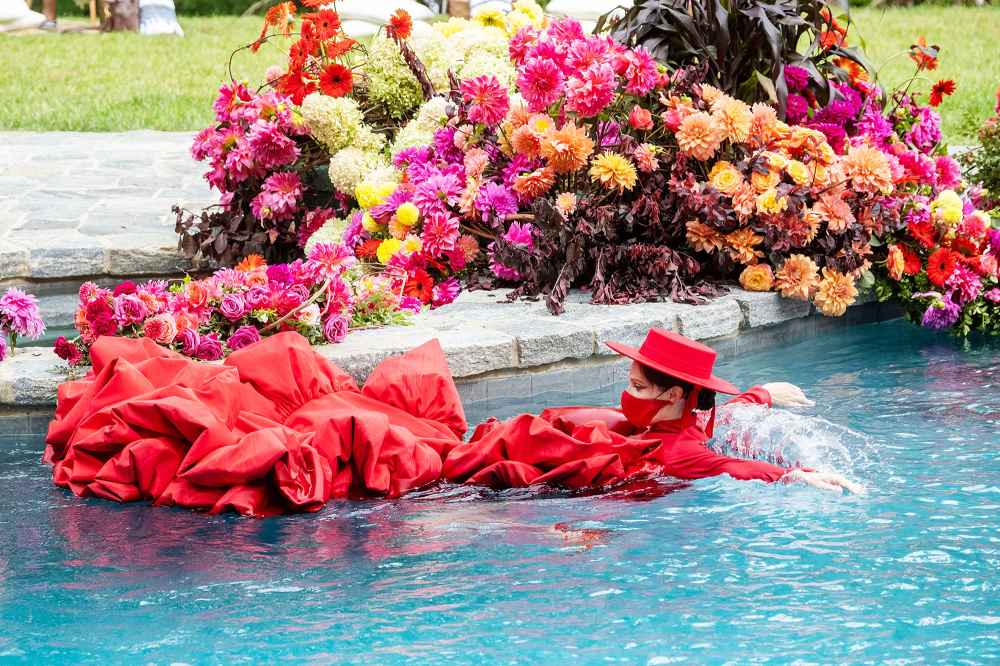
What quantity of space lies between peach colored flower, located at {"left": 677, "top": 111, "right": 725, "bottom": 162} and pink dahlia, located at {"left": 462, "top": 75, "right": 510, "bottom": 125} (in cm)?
78

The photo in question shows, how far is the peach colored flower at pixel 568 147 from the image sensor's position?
5715 mm

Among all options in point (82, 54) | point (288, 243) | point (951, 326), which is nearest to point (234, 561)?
point (288, 243)

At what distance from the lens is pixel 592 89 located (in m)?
5.71

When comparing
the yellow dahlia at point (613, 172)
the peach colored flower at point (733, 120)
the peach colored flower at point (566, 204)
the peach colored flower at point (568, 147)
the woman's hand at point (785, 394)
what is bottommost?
the woman's hand at point (785, 394)

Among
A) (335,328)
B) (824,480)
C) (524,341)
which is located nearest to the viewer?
(824,480)

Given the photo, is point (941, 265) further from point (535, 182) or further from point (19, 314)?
point (19, 314)

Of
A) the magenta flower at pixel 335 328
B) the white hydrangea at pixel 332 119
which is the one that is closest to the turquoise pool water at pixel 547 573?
the magenta flower at pixel 335 328

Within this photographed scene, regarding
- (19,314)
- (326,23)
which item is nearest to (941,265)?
(326,23)

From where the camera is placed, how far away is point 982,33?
1688cm

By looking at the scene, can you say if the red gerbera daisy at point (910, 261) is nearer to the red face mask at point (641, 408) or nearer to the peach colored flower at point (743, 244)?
the peach colored flower at point (743, 244)

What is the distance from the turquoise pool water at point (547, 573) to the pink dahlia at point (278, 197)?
2.31 m

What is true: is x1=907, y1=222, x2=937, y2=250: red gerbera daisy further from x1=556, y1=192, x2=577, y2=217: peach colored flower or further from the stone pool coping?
x1=556, y1=192, x2=577, y2=217: peach colored flower

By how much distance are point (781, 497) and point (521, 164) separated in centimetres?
250

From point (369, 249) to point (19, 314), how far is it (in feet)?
6.08
